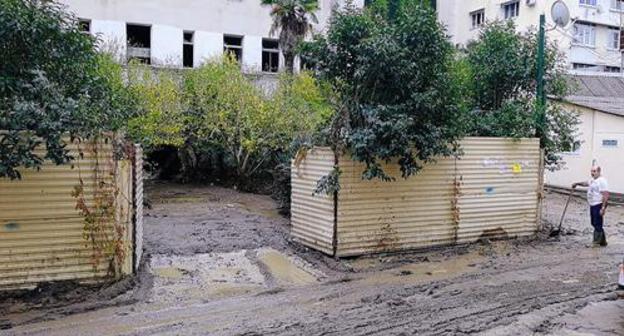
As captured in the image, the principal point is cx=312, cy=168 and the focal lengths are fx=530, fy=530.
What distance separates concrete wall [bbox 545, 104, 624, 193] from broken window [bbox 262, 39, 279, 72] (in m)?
16.2

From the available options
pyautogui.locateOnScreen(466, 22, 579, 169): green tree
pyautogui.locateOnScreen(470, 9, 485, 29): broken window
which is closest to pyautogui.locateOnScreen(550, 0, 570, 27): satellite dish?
pyautogui.locateOnScreen(466, 22, 579, 169): green tree

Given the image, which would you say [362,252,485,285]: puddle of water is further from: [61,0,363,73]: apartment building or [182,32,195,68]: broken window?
[182,32,195,68]: broken window

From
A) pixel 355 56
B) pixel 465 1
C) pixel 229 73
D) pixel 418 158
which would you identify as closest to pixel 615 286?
pixel 418 158

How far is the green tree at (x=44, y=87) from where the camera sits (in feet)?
20.9

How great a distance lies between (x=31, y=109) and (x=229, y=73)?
14229mm

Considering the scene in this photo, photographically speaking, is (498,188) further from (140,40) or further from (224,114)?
(140,40)

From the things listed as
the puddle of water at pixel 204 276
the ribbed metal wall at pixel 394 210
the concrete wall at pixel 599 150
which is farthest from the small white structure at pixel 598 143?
the puddle of water at pixel 204 276

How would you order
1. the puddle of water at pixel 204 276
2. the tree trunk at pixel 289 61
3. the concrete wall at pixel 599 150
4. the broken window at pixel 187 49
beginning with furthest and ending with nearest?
the broken window at pixel 187 49, the tree trunk at pixel 289 61, the concrete wall at pixel 599 150, the puddle of water at pixel 204 276

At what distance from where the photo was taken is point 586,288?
25.7 feet

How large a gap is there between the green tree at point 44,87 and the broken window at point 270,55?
71.9 ft

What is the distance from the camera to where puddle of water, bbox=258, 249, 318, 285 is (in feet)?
26.9

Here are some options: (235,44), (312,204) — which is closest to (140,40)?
(235,44)

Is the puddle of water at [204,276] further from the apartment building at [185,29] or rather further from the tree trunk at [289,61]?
the apartment building at [185,29]

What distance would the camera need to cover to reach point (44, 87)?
6.81 metres
